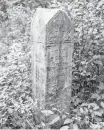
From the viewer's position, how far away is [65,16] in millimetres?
2824

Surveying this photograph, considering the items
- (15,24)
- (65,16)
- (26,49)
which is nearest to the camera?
(65,16)

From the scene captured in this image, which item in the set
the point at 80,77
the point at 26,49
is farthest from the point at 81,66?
the point at 26,49

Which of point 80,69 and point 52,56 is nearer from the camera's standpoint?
point 52,56

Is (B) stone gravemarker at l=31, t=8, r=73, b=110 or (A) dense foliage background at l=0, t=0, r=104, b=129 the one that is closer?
(B) stone gravemarker at l=31, t=8, r=73, b=110

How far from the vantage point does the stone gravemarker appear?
9.14ft

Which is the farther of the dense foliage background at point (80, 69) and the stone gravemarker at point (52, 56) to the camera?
the dense foliage background at point (80, 69)

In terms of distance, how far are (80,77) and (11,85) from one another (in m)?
1.19

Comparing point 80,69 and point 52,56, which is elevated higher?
point 52,56

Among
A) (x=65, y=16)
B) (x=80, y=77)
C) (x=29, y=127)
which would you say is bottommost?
(x=29, y=127)

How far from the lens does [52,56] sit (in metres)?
2.89

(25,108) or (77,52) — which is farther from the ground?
(77,52)

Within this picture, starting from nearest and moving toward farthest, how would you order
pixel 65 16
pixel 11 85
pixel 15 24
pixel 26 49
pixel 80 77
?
pixel 65 16 < pixel 11 85 < pixel 80 77 < pixel 26 49 < pixel 15 24

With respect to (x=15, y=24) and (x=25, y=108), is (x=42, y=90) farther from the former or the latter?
(x=15, y=24)

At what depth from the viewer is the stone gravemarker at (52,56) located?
2785 millimetres
